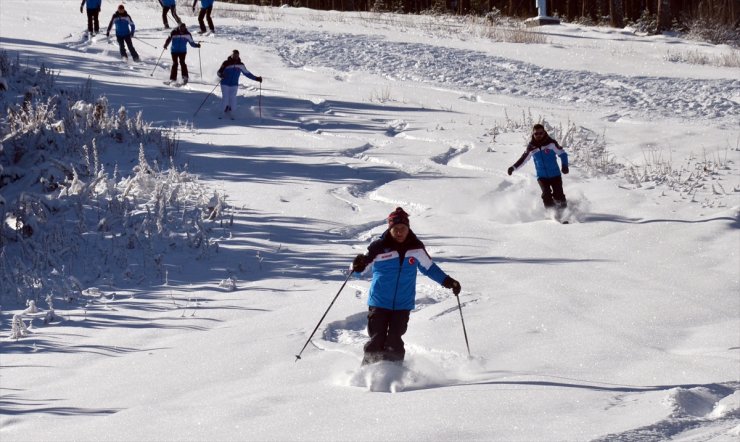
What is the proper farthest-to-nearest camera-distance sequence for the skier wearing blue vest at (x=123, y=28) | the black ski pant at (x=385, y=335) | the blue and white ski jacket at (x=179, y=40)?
the skier wearing blue vest at (x=123, y=28) < the blue and white ski jacket at (x=179, y=40) < the black ski pant at (x=385, y=335)

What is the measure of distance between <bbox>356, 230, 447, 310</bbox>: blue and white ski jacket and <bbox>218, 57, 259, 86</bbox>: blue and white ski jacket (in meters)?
12.3

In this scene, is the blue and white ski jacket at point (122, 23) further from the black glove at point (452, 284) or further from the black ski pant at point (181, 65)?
the black glove at point (452, 284)

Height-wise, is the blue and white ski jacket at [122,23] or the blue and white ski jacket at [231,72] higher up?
the blue and white ski jacket at [122,23]

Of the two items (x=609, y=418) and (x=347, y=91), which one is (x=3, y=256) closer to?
(x=609, y=418)

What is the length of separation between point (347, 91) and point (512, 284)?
13439 millimetres

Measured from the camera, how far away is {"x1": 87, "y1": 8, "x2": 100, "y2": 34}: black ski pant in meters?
29.3

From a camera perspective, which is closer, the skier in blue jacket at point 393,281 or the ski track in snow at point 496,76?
the skier in blue jacket at point 393,281

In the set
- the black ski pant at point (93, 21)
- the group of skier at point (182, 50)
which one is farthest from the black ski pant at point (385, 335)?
the black ski pant at point (93, 21)

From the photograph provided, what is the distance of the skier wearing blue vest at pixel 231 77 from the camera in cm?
1928

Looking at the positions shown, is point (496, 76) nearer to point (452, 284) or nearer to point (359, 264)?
point (452, 284)

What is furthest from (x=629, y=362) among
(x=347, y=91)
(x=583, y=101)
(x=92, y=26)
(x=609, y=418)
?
(x=92, y=26)

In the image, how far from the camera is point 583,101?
69.5 ft

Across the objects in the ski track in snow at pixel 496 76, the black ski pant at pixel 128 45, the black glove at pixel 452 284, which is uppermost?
the black ski pant at pixel 128 45

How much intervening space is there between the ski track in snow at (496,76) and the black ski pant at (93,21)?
4144 millimetres
